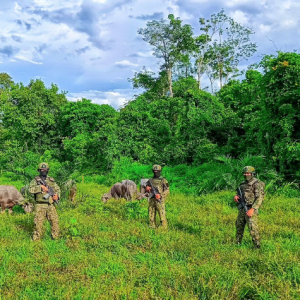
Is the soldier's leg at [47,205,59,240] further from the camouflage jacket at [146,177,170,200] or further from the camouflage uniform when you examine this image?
the camouflage uniform

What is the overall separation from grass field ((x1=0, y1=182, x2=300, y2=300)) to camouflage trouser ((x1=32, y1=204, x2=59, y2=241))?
0.68 feet

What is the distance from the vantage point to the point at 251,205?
5.95m

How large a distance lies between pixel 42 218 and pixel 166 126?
1336 centimetres

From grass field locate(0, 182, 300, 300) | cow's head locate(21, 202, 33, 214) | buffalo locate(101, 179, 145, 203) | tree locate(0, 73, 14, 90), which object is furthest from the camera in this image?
tree locate(0, 73, 14, 90)

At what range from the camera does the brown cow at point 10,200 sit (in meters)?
9.64

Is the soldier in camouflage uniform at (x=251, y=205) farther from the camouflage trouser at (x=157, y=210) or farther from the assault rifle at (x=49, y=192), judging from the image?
the assault rifle at (x=49, y=192)

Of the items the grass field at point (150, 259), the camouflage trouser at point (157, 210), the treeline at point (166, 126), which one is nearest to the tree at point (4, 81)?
the treeline at point (166, 126)

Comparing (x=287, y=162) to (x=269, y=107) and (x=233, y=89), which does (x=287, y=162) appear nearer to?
(x=269, y=107)

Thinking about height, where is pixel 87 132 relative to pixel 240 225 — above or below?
above

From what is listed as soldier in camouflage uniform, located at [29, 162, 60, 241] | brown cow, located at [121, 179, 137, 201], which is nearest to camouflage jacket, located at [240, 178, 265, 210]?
soldier in camouflage uniform, located at [29, 162, 60, 241]

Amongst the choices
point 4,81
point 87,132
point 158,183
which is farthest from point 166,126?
point 4,81

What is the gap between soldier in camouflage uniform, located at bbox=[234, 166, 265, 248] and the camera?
226 inches

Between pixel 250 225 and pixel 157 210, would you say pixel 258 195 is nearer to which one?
pixel 250 225

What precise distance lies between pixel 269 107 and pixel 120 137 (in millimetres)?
10214
